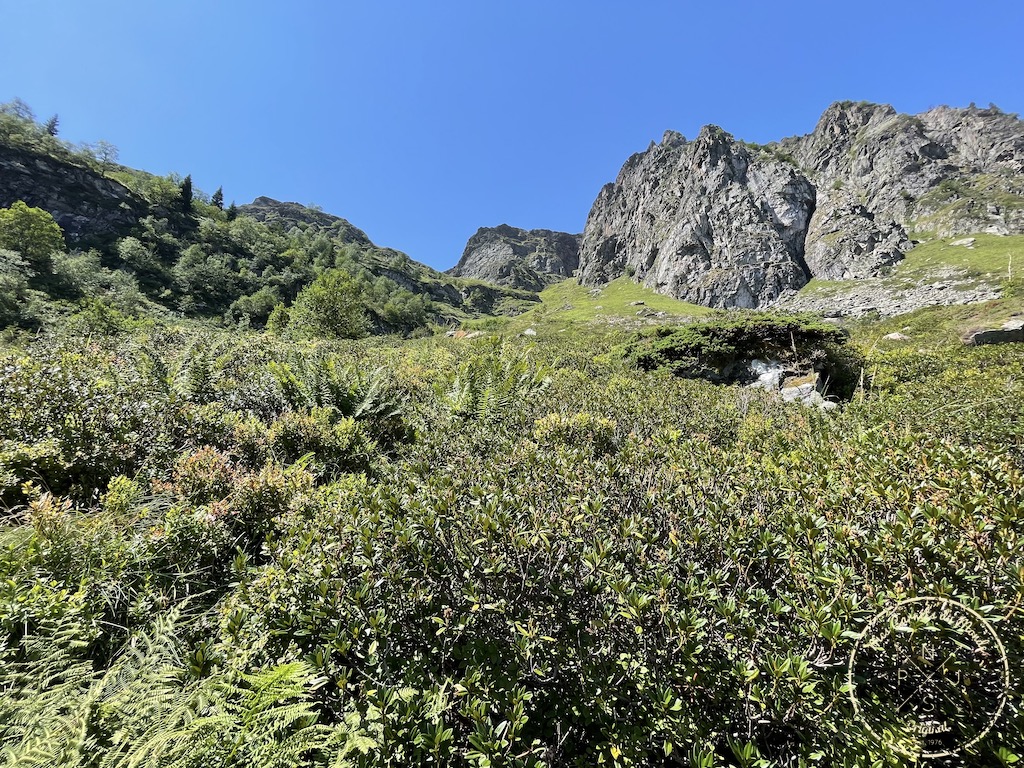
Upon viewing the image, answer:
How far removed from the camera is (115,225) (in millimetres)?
62531

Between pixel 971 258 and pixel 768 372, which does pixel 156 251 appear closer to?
pixel 768 372

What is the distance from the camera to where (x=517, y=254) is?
173m

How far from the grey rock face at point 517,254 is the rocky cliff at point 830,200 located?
69674 millimetres

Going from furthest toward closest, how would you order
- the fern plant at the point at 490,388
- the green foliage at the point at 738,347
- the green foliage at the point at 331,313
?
1. the green foliage at the point at 331,313
2. the green foliage at the point at 738,347
3. the fern plant at the point at 490,388

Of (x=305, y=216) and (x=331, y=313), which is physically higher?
(x=305, y=216)

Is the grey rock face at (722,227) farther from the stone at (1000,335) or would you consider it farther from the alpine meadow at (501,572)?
the alpine meadow at (501,572)

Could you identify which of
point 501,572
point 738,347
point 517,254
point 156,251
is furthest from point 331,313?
point 517,254

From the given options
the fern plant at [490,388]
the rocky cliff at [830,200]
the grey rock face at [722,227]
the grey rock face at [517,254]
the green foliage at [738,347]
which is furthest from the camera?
the grey rock face at [517,254]

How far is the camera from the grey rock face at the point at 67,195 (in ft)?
193

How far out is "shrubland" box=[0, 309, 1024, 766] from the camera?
153 cm

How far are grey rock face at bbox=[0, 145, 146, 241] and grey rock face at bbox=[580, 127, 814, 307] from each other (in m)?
102

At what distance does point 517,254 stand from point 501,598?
594 feet

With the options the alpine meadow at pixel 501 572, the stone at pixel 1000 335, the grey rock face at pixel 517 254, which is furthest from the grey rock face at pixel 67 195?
the grey rock face at pixel 517 254

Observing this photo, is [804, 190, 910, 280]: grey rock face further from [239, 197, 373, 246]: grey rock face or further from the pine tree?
[239, 197, 373, 246]: grey rock face
